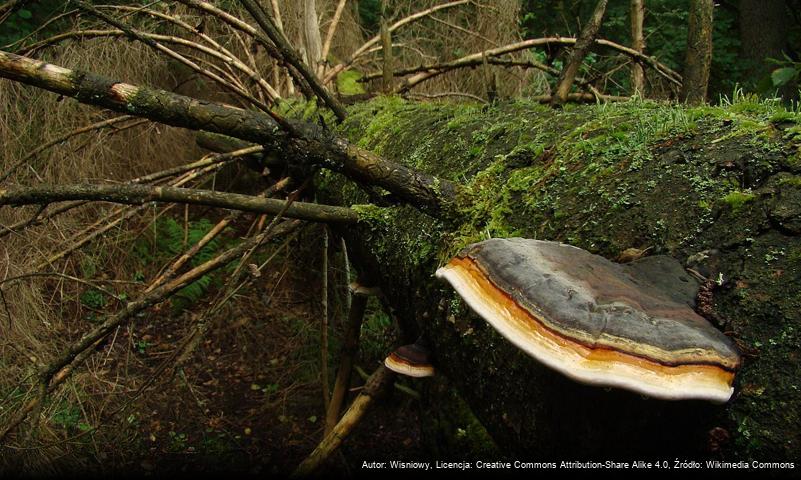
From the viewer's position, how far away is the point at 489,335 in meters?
1.73

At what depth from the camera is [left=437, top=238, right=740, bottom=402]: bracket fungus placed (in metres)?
1.05

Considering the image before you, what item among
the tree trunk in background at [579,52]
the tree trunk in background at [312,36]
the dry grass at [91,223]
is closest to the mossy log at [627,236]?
the tree trunk in background at [579,52]

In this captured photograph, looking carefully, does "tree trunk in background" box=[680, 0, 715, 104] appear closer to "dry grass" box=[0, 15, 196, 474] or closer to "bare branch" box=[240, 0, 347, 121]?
"bare branch" box=[240, 0, 347, 121]

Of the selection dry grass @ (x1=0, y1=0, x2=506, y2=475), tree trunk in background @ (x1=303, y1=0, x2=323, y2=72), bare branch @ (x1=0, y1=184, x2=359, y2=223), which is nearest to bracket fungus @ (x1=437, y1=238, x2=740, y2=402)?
bare branch @ (x1=0, y1=184, x2=359, y2=223)

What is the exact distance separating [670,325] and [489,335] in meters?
0.68

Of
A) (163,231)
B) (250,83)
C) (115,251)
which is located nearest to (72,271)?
(115,251)

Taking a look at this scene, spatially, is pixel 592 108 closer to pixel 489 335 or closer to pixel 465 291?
pixel 489 335

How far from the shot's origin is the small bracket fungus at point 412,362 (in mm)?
2203

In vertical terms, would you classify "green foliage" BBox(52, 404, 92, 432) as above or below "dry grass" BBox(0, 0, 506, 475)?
below

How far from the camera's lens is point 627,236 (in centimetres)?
158

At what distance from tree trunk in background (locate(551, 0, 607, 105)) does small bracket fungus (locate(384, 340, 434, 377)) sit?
213 centimetres

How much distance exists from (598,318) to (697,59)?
307 centimetres

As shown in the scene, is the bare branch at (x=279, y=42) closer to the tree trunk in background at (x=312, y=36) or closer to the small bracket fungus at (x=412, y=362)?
the small bracket fungus at (x=412, y=362)

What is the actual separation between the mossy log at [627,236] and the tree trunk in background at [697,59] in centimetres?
154
